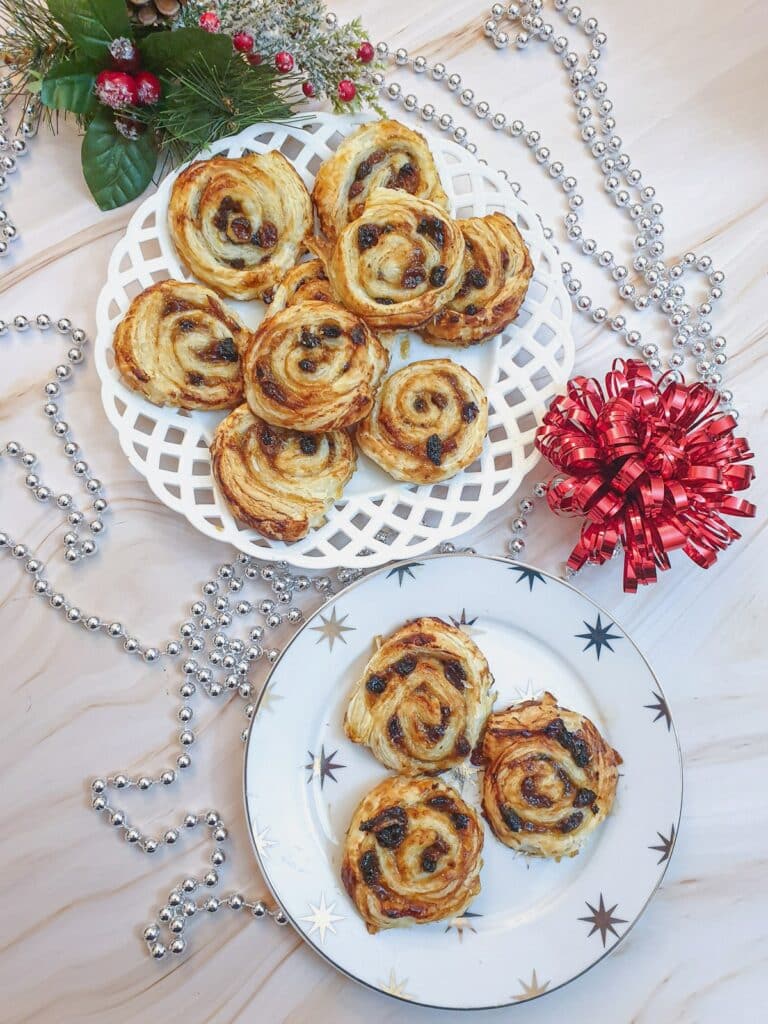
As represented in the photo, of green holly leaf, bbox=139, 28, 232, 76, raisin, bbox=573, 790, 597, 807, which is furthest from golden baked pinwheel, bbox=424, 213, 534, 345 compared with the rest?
raisin, bbox=573, 790, 597, 807

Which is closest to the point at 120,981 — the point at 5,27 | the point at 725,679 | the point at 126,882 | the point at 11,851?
the point at 126,882

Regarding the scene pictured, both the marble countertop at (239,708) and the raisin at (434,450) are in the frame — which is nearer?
the raisin at (434,450)

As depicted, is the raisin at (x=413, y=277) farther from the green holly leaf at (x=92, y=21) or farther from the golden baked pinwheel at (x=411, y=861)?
the golden baked pinwheel at (x=411, y=861)

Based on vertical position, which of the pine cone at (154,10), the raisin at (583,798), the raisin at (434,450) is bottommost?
the raisin at (583,798)

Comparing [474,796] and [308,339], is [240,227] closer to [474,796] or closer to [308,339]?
[308,339]

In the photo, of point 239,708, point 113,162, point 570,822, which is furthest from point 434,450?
point 113,162

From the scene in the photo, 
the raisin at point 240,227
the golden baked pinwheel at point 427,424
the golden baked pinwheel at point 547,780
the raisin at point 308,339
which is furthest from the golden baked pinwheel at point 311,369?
the golden baked pinwheel at point 547,780
